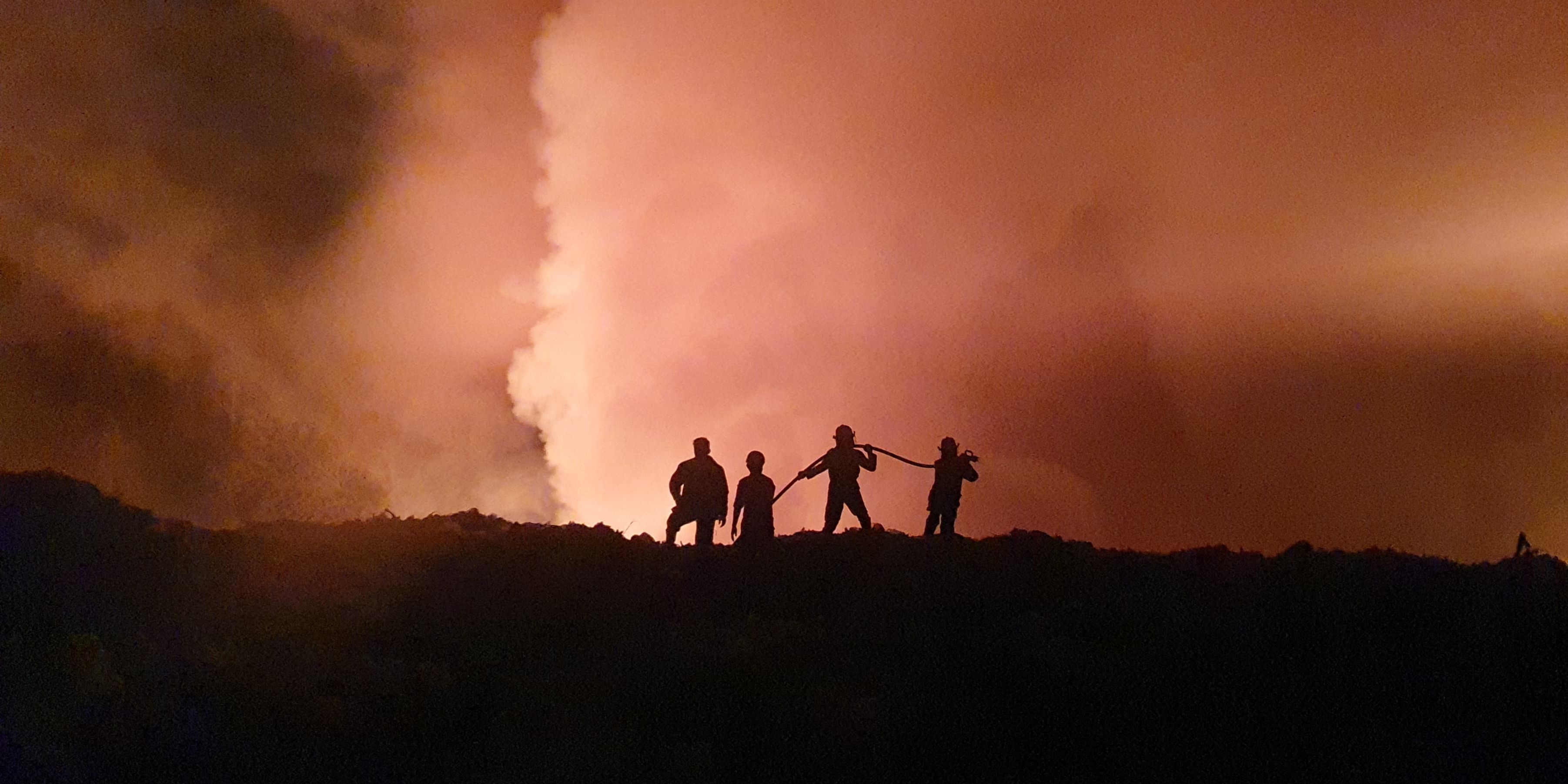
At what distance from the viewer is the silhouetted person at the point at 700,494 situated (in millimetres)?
20688

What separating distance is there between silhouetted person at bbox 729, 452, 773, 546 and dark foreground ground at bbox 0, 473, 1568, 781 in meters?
3.53

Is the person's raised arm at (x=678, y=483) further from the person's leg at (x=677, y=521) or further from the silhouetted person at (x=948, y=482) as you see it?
the silhouetted person at (x=948, y=482)

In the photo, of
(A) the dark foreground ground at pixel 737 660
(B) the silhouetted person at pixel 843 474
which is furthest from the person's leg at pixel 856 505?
(A) the dark foreground ground at pixel 737 660

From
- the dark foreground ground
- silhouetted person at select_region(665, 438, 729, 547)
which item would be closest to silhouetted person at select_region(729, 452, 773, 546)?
silhouetted person at select_region(665, 438, 729, 547)

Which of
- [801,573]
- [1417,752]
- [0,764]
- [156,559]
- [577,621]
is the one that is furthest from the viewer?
[801,573]

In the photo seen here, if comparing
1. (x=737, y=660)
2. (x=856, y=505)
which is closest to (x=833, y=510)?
(x=856, y=505)

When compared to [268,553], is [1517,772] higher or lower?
lower

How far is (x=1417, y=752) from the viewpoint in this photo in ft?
36.4

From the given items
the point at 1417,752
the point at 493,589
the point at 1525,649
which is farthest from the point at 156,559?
the point at 1525,649

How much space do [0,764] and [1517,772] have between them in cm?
1343

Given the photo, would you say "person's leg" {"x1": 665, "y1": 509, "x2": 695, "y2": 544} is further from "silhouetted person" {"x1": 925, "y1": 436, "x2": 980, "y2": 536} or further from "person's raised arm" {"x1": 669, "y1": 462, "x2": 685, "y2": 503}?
"silhouetted person" {"x1": 925, "y1": 436, "x2": 980, "y2": 536}

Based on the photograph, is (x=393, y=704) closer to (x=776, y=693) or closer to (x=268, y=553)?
(x=776, y=693)

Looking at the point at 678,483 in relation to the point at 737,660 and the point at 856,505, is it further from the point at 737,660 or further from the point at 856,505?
the point at 737,660

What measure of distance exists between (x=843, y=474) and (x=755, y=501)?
1.87 meters
